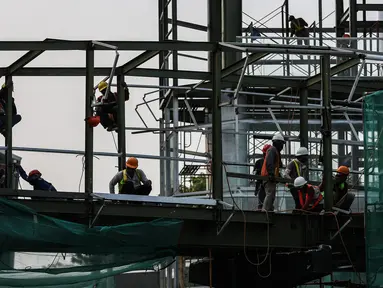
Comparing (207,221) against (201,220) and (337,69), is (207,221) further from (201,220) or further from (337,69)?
(337,69)

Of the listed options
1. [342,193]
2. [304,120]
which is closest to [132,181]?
[342,193]

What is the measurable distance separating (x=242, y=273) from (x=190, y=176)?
10.5 meters

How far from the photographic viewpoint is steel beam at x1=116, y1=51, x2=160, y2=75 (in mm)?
25375

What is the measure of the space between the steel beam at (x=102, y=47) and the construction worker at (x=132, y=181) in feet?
7.95

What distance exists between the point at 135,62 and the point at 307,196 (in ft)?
16.7

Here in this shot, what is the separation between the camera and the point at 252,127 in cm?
3675

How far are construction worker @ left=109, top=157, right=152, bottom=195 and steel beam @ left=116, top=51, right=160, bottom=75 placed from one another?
244cm

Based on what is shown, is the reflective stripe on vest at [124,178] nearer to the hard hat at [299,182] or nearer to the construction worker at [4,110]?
the construction worker at [4,110]

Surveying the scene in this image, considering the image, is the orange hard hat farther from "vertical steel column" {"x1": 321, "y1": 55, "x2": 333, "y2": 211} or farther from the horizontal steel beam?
"vertical steel column" {"x1": 321, "y1": 55, "x2": 333, "y2": 211}

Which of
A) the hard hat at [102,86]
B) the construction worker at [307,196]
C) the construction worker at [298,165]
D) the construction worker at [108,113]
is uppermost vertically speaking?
the hard hat at [102,86]

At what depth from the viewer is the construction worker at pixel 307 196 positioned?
24203 millimetres

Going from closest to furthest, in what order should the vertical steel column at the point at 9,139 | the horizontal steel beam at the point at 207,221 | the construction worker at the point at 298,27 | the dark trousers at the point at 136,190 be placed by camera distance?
the horizontal steel beam at the point at 207,221, the dark trousers at the point at 136,190, the vertical steel column at the point at 9,139, the construction worker at the point at 298,27

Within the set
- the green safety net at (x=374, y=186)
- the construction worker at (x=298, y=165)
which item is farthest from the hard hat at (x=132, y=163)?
the green safety net at (x=374, y=186)

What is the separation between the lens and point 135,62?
2625cm
